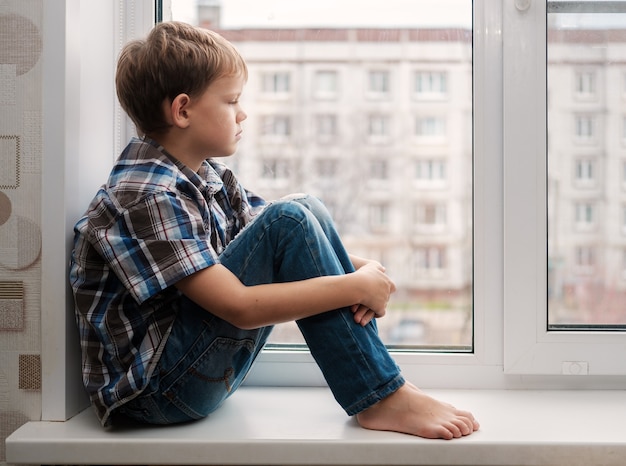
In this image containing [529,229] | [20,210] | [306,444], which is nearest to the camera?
[306,444]

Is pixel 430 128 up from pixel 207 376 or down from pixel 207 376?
up

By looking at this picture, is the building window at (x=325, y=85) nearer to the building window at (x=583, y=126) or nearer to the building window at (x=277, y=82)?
the building window at (x=277, y=82)

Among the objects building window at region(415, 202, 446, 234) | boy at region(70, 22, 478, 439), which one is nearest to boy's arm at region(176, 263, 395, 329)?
boy at region(70, 22, 478, 439)

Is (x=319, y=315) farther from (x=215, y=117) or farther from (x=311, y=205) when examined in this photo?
(x=215, y=117)

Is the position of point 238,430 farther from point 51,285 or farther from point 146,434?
point 51,285

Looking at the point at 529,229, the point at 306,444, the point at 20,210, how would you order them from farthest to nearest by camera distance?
the point at 529,229 → the point at 20,210 → the point at 306,444

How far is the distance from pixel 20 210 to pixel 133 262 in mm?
225

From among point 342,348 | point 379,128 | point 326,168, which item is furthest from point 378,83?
point 342,348

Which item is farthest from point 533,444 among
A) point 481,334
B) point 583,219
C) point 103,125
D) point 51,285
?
point 103,125

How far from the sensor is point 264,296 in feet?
3.50

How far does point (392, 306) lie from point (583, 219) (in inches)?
15.3

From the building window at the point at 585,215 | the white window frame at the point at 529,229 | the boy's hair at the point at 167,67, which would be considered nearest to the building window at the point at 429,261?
the white window frame at the point at 529,229

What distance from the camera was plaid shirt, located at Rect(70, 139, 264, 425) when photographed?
1063 mm

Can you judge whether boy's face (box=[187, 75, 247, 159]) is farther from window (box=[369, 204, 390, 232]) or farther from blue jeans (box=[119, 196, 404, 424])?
window (box=[369, 204, 390, 232])
